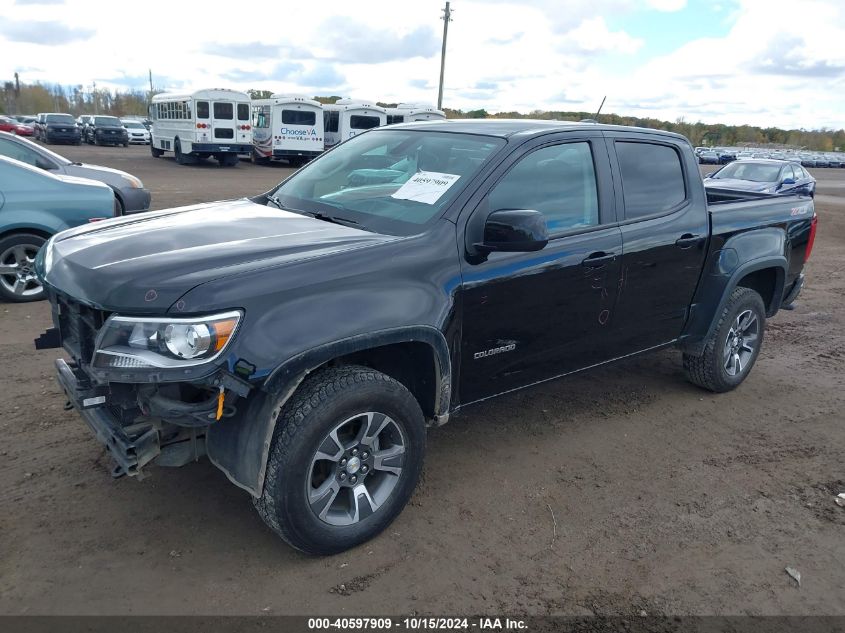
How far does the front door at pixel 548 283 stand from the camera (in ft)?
11.7

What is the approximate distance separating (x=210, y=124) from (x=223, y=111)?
28.5 inches

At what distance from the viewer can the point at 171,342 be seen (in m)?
2.72

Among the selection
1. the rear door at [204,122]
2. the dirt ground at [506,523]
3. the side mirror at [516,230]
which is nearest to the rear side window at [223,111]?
the rear door at [204,122]

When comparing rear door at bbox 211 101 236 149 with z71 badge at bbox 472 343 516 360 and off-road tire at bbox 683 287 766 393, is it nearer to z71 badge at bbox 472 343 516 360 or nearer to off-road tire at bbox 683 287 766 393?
off-road tire at bbox 683 287 766 393

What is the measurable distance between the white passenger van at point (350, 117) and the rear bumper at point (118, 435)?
28390 millimetres

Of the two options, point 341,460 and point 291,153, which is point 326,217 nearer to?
point 341,460

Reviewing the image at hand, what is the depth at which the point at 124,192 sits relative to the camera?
883cm

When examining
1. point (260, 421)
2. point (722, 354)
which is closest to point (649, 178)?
point (722, 354)

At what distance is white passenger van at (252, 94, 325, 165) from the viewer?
28672 mm

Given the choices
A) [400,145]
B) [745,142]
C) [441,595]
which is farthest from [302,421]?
[745,142]

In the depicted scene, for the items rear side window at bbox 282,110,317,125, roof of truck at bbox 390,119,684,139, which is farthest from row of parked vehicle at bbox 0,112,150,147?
roof of truck at bbox 390,119,684,139

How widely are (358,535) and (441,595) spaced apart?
1.63 feet

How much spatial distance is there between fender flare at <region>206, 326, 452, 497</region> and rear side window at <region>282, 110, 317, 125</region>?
90.4 ft

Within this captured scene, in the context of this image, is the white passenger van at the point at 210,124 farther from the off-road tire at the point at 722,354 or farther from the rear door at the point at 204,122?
the off-road tire at the point at 722,354
